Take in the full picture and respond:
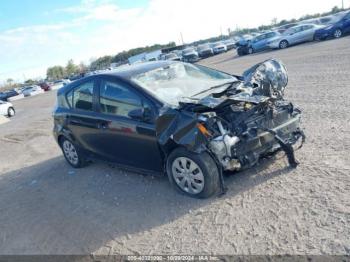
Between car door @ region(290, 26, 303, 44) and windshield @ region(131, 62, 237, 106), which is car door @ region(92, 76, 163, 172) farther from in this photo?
car door @ region(290, 26, 303, 44)

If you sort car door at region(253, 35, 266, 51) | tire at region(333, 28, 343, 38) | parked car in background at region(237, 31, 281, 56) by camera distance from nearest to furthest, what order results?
1. tire at region(333, 28, 343, 38)
2. parked car in background at region(237, 31, 281, 56)
3. car door at region(253, 35, 266, 51)

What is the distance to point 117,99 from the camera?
5066 mm

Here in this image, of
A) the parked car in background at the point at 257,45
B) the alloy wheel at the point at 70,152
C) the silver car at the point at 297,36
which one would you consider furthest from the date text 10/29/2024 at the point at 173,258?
the parked car in background at the point at 257,45

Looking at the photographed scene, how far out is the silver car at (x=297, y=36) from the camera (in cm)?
2533

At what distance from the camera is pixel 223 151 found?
161 inches

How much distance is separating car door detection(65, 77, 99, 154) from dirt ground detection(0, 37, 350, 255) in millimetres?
636

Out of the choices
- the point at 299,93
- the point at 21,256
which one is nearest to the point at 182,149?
the point at 21,256

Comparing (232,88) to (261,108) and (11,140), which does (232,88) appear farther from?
(11,140)

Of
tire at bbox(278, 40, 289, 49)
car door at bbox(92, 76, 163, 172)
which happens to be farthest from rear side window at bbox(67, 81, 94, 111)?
tire at bbox(278, 40, 289, 49)

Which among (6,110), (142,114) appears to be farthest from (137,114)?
(6,110)

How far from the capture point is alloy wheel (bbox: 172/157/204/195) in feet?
13.9

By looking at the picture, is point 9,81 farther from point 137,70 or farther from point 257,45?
point 137,70

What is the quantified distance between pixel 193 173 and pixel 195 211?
47 cm

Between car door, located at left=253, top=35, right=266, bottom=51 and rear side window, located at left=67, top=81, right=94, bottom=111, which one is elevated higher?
rear side window, located at left=67, top=81, right=94, bottom=111
